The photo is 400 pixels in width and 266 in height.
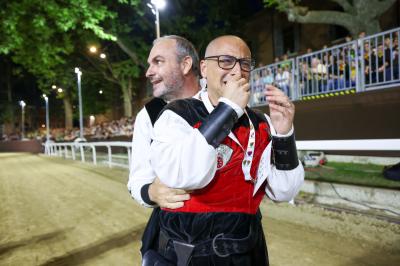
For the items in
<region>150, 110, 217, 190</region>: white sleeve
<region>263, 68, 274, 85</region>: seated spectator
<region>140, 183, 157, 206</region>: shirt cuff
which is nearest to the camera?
<region>150, 110, 217, 190</region>: white sleeve

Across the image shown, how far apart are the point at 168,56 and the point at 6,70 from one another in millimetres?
53809

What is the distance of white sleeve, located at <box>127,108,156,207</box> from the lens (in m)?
1.80

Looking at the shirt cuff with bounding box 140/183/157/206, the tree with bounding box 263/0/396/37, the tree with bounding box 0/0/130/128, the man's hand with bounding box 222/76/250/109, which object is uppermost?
the tree with bounding box 0/0/130/128

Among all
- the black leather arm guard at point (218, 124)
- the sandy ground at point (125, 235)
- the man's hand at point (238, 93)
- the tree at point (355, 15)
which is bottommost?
the sandy ground at point (125, 235)

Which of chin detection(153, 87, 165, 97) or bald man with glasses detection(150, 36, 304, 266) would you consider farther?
chin detection(153, 87, 165, 97)

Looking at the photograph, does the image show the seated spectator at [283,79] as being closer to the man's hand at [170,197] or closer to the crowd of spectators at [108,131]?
the man's hand at [170,197]

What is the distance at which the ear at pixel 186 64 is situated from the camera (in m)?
1.95

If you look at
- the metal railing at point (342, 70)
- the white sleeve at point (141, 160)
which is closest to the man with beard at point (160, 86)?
the white sleeve at point (141, 160)

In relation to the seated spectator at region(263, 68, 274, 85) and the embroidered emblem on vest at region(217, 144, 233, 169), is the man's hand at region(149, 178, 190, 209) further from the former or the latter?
the seated spectator at region(263, 68, 274, 85)

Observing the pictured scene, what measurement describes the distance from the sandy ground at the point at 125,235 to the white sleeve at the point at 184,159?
263 cm

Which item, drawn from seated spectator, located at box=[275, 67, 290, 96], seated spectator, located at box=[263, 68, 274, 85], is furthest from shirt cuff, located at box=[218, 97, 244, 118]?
seated spectator, located at box=[263, 68, 274, 85]

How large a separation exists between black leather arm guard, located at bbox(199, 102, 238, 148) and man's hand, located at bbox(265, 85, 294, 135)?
227 millimetres

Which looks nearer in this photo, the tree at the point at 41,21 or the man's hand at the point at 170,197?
the man's hand at the point at 170,197

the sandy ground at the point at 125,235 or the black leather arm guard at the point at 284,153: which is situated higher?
the black leather arm guard at the point at 284,153
